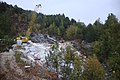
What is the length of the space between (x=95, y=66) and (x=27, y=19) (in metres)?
86.5

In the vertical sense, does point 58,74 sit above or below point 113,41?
below

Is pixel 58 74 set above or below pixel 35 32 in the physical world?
below

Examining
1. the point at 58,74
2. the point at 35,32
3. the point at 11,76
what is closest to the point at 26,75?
the point at 11,76

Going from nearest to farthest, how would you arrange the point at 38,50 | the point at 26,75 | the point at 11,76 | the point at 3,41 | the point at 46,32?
the point at 3,41 < the point at 11,76 < the point at 26,75 < the point at 38,50 < the point at 46,32

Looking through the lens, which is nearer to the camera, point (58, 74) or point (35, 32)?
point (58, 74)

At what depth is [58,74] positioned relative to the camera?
43781 millimetres

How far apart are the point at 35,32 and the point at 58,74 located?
60.6m

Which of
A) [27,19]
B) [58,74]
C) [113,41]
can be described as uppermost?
[27,19]

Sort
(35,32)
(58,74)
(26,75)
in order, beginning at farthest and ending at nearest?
1. (35,32)
2. (58,74)
3. (26,75)

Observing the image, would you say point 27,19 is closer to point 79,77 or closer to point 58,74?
point 58,74

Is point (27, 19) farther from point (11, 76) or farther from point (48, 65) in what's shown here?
point (11, 76)

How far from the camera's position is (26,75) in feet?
125

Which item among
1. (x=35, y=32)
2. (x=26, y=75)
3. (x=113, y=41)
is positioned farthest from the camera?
(x=35, y=32)

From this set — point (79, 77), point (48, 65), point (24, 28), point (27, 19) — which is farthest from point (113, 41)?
point (27, 19)
